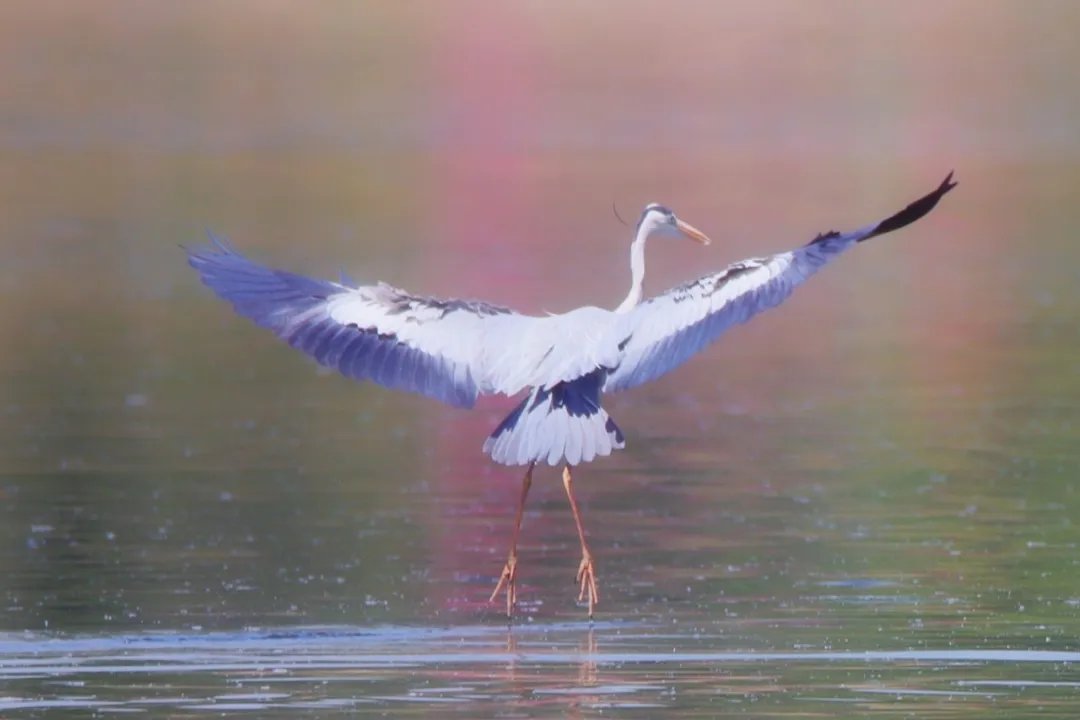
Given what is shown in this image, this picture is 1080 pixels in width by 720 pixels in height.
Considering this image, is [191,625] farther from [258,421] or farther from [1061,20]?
[1061,20]

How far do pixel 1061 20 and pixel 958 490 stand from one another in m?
68.5

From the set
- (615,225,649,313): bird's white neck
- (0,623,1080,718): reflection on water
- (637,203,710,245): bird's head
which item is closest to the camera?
(0,623,1080,718): reflection on water

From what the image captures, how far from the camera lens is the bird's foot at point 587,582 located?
14.3m

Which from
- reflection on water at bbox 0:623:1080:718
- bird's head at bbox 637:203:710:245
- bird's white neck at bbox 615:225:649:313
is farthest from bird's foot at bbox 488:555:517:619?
bird's head at bbox 637:203:710:245

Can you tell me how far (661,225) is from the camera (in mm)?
16297

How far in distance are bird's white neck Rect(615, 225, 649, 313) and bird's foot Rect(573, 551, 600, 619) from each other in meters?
1.29

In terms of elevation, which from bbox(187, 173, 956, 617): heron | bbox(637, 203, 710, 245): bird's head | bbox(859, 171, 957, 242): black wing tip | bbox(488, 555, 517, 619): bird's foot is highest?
bbox(637, 203, 710, 245): bird's head

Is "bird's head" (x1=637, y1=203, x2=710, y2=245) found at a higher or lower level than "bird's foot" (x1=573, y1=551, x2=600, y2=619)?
higher

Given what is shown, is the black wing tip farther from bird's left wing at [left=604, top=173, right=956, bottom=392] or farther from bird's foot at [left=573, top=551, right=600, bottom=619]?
bird's foot at [left=573, top=551, right=600, bottom=619]

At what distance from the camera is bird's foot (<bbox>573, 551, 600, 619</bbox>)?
14281 mm

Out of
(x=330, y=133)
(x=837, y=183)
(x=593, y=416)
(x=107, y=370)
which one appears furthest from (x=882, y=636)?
(x=330, y=133)

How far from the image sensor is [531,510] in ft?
59.8

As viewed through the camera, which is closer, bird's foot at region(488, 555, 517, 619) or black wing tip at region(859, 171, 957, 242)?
black wing tip at region(859, 171, 957, 242)

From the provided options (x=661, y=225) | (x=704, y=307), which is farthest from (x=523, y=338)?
(x=661, y=225)
